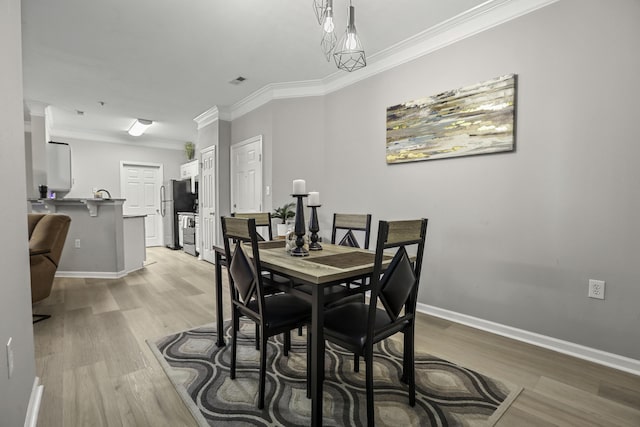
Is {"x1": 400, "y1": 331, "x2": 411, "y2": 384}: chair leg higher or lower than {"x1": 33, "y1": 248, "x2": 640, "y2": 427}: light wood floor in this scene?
higher

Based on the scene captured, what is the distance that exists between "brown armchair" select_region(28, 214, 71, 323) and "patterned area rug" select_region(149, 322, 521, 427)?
148cm

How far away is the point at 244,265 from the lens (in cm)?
164

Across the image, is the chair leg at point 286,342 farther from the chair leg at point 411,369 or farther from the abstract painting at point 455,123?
the abstract painting at point 455,123

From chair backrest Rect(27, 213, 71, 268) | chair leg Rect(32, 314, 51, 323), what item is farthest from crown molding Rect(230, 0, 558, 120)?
chair leg Rect(32, 314, 51, 323)

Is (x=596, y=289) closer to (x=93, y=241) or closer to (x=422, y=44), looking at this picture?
(x=422, y=44)

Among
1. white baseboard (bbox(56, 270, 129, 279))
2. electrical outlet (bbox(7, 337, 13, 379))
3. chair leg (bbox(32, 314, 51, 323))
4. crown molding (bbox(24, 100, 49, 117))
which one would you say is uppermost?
crown molding (bbox(24, 100, 49, 117))

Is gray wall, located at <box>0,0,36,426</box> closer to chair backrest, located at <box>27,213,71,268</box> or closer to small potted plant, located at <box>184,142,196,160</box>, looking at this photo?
chair backrest, located at <box>27,213,71,268</box>

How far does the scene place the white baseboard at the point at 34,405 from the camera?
1.35 metres

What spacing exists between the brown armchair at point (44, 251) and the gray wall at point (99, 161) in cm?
386

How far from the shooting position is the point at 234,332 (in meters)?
1.73

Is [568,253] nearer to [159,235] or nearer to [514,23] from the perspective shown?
[514,23]

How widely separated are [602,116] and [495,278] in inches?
50.4

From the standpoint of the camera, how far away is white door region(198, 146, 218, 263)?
5.04 m

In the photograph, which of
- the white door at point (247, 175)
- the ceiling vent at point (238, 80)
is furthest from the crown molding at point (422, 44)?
the white door at point (247, 175)
